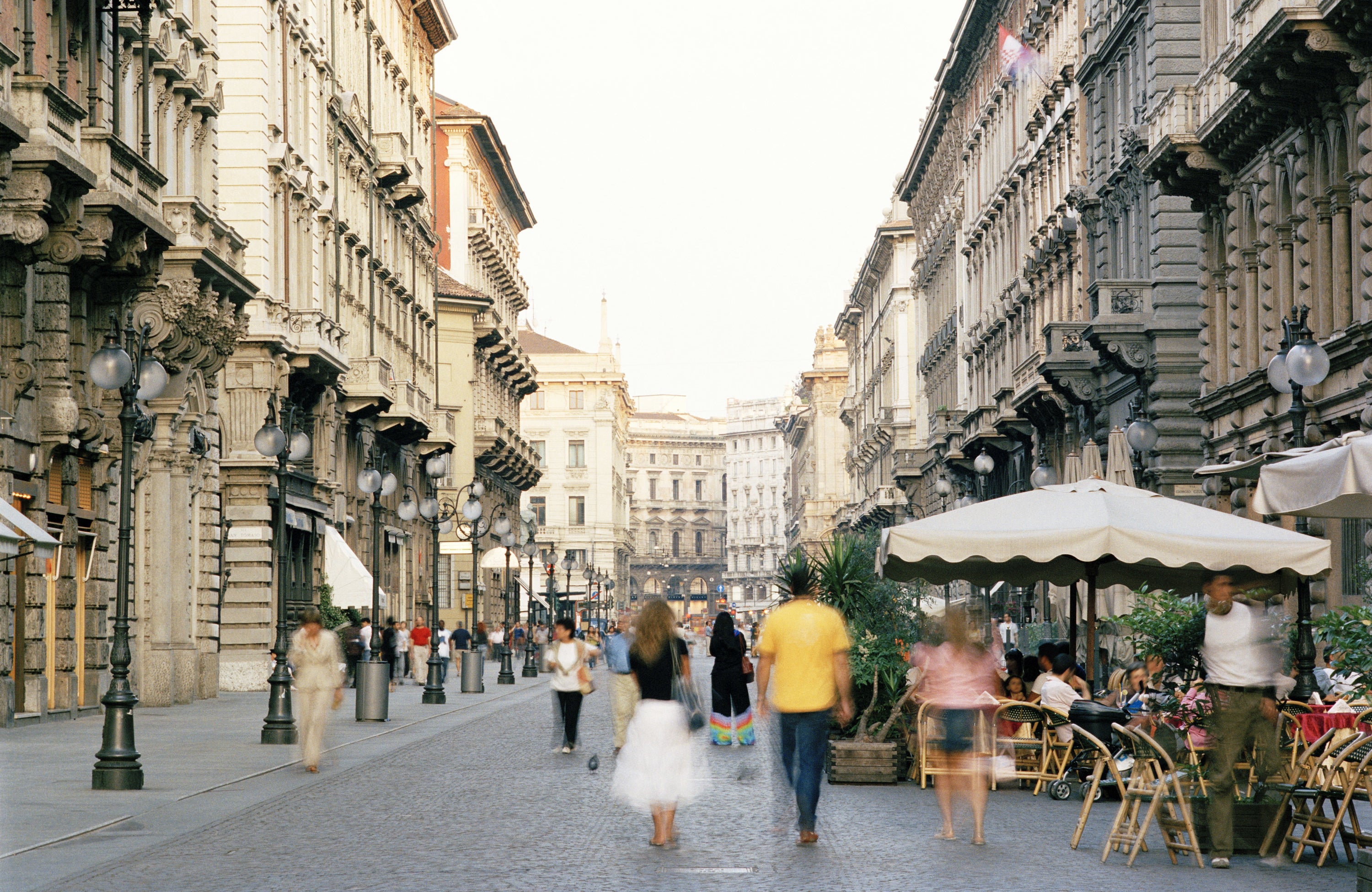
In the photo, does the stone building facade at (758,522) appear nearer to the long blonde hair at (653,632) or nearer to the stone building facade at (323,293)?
the stone building facade at (323,293)

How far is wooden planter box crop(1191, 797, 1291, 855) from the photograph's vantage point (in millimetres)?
12539

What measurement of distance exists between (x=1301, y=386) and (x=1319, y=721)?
4.44 meters

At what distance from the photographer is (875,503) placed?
290ft

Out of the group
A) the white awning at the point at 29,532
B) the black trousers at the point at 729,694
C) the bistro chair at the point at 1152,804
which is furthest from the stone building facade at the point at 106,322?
the bistro chair at the point at 1152,804

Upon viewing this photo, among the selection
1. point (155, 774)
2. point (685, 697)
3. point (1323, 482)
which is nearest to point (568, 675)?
point (155, 774)

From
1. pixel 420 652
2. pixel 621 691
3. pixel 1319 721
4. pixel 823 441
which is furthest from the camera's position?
pixel 823 441

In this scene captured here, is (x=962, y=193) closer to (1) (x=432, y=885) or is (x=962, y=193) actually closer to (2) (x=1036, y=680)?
(2) (x=1036, y=680)

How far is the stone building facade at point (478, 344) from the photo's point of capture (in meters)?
69.2

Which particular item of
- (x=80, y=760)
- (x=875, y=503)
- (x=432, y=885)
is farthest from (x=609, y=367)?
(x=432, y=885)

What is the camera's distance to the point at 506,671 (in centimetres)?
4847

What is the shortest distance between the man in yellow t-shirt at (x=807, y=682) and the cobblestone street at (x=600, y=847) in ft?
1.55

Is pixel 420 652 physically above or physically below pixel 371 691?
below

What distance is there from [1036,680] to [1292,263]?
1293 centimetres

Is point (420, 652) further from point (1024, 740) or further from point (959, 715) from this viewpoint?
point (959, 715)
